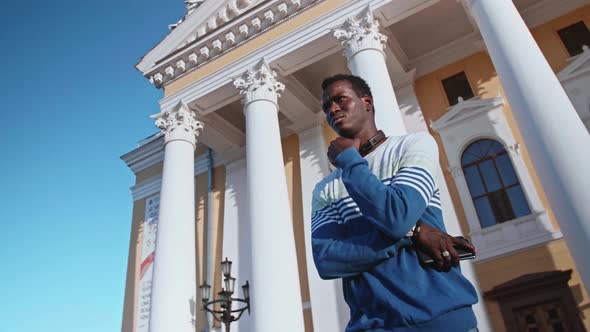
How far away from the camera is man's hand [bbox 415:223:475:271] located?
136cm

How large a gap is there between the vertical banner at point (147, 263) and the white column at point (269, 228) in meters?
6.03

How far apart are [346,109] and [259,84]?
9.91m

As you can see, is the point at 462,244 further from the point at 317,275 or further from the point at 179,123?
the point at 179,123

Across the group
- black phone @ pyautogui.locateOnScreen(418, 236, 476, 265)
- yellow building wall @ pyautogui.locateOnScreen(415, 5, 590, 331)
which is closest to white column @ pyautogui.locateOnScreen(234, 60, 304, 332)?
yellow building wall @ pyautogui.locateOnScreen(415, 5, 590, 331)

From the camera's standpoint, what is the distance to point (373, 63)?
9.46 m

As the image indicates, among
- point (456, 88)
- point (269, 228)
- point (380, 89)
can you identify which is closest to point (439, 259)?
point (269, 228)

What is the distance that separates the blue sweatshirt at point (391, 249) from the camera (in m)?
1.33

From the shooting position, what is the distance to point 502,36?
7863mm

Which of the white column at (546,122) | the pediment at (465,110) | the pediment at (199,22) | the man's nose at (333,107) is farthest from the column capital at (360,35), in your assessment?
the man's nose at (333,107)

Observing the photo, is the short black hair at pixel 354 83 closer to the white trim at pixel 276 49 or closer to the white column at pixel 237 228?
the white trim at pixel 276 49

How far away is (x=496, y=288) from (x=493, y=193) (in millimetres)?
2463

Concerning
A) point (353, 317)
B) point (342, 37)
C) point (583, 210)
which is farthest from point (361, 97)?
point (342, 37)

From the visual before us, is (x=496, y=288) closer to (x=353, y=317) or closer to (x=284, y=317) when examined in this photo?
(x=284, y=317)

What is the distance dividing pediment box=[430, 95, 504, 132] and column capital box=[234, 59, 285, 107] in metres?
4.66
